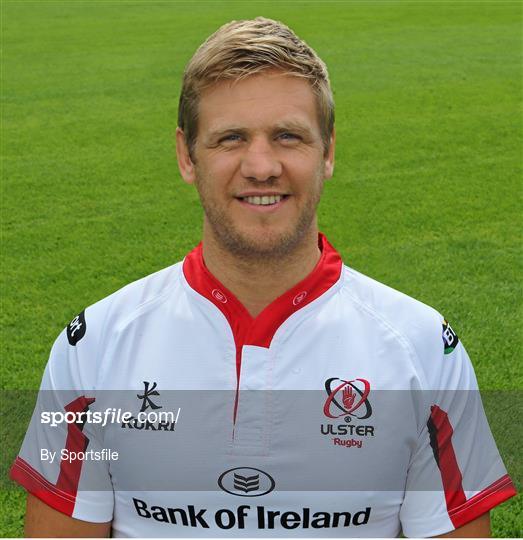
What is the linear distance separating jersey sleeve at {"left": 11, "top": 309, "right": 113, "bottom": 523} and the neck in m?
0.39

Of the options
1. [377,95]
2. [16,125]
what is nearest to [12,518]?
[16,125]

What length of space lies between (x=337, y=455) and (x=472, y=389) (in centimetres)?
40

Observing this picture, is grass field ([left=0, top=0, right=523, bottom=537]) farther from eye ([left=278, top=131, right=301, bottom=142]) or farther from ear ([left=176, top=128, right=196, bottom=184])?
eye ([left=278, top=131, right=301, bottom=142])

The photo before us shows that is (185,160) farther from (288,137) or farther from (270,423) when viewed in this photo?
(270,423)

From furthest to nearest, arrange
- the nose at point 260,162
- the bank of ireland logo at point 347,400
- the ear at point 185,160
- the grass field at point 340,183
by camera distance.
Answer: the grass field at point 340,183
the ear at point 185,160
the bank of ireland logo at point 347,400
the nose at point 260,162

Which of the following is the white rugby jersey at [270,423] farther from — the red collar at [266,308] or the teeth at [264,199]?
the teeth at [264,199]

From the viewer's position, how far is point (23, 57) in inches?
630

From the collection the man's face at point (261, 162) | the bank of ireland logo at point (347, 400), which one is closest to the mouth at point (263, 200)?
the man's face at point (261, 162)

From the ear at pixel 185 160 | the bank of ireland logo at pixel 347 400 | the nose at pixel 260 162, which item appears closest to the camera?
the nose at pixel 260 162

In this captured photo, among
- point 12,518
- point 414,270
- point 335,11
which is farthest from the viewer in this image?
point 335,11

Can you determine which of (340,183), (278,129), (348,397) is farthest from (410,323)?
(340,183)

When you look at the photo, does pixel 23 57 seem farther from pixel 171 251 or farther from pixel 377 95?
pixel 171 251

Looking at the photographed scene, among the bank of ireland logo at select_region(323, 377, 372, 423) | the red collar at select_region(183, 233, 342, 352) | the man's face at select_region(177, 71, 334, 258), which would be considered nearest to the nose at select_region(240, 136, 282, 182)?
the man's face at select_region(177, 71, 334, 258)

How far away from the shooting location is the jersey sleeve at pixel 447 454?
219 cm
